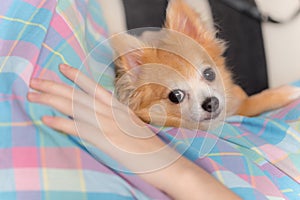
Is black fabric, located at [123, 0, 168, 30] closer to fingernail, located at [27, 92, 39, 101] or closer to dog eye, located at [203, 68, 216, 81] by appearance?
dog eye, located at [203, 68, 216, 81]

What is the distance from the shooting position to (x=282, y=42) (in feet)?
5.26

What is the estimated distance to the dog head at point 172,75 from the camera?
131 centimetres

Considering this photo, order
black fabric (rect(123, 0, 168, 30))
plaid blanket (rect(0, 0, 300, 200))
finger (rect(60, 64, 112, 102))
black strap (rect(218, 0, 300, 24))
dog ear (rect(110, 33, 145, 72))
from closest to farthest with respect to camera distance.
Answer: plaid blanket (rect(0, 0, 300, 200))
finger (rect(60, 64, 112, 102))
dog ear (rect(110, 33, 145, 72))
black fabric (rect(123, 0, 168, 30))
black strap (rect(218, 0, 300, 24))

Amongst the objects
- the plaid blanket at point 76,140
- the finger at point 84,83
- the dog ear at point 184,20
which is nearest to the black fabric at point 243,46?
the dog ear at point 184,20

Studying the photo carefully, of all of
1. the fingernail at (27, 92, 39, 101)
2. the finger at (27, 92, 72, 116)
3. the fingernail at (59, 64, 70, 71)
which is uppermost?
the fingernail at (59, 64, 70, 71)

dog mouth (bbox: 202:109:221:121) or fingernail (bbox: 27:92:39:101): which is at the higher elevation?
fingernail (bbox: 27:92:39:101)

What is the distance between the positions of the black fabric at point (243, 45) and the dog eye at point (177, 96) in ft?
0.95

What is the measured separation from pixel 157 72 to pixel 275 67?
18.9 inches

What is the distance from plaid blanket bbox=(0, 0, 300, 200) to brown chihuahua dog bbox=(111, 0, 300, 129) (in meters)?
0.07

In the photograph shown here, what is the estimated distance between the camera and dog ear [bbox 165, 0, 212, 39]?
1303 mm

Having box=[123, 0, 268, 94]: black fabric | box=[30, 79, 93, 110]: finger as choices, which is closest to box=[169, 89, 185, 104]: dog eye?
box=[123, 0, 268, 94]: black fabric

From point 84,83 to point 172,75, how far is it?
1.19 feet

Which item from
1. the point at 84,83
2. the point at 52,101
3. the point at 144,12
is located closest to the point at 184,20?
the point at 144,12

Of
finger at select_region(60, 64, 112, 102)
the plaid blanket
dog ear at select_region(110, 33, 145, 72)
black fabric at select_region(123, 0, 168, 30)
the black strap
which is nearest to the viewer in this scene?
the plaid blanket
